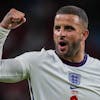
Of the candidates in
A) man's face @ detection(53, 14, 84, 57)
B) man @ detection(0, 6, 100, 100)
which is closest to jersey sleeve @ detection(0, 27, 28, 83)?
man @ detection(0, 6, 100, 100)

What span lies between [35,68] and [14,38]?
2812 mm

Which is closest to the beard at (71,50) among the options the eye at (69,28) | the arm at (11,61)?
the eye at (69,28)

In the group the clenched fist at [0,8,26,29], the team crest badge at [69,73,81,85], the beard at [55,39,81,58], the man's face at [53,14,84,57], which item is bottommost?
the team crest badge at [69,73,81,85]

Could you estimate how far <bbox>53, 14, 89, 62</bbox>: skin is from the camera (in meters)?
3.13

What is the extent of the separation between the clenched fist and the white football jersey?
0.84 feet

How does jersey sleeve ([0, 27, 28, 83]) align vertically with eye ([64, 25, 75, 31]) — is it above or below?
below

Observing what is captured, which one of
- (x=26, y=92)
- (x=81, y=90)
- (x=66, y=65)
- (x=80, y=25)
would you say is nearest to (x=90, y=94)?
(x=81, y=90)

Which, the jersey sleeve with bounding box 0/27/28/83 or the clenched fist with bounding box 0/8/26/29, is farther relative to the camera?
the jersey sleeve with bounding box 0/27/28/83

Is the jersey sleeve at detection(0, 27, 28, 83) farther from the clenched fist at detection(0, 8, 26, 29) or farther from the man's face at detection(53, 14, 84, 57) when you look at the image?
the man's face at detection(53, 14, 84, 57)

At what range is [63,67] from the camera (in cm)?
315

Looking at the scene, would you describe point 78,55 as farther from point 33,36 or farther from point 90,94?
point 33,36

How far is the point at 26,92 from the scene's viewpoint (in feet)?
17.9

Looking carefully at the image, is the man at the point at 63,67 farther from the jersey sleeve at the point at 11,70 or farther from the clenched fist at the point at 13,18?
the clenched fist at the point at 13,18

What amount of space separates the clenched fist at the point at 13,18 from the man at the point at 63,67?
246 millimetres
